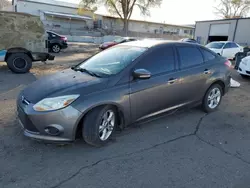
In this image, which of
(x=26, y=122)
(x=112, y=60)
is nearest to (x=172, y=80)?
(x=112, y=60)

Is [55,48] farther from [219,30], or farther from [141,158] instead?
[219,30]

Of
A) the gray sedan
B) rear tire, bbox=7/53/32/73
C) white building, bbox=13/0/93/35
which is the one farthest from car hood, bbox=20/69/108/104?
white building, bbox=13/0/93/35

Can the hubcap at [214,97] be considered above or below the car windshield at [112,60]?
below

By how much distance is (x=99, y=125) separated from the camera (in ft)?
9.57

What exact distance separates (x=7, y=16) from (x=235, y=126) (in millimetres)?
8136

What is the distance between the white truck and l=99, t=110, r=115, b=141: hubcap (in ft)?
20.4

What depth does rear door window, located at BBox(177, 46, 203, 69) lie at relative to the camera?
3.90 metres

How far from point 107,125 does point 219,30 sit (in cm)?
2766

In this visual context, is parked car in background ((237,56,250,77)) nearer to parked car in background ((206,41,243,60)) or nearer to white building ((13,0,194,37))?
parked car in background ((206,41,243,60))

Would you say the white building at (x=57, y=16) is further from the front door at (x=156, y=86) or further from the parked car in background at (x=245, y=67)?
the front door at (x=156, y=86)

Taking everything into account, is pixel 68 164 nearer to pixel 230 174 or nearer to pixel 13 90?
pixel 230 174

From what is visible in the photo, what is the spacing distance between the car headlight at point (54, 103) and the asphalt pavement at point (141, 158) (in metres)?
0.69

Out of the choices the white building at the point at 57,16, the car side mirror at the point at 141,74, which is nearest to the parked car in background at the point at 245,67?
the car side mirror at the point at 141,74

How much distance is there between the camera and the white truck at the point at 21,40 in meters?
7.36
